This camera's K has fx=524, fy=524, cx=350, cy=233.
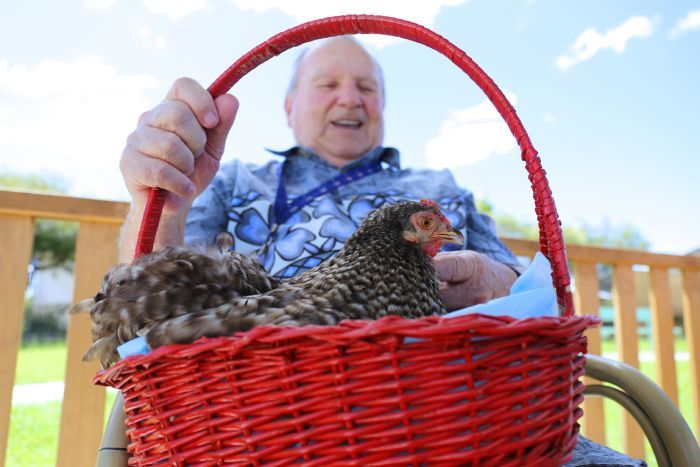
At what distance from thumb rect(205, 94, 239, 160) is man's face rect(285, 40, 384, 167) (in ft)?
2.41

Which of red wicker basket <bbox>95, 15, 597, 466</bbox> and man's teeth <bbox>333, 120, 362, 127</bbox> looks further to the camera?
man's teeth <bbox>333, 120, 362, 127</bbox>

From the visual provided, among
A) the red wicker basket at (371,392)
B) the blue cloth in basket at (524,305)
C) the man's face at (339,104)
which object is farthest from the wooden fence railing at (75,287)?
the blue cloth in basket at (524,305)

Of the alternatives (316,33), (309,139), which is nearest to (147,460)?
(316,33)

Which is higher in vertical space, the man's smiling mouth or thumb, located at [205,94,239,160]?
the man's smiling mouth

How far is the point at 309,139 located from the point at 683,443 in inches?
43.7

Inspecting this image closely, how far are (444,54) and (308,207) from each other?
573mm

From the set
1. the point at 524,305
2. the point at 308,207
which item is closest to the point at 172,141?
the point at 524,305

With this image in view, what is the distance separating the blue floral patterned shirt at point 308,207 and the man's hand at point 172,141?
0.35 meters

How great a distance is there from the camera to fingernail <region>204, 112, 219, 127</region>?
0.67 meters

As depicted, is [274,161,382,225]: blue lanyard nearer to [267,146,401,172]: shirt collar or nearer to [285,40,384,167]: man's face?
[267,146,401,172]: shirt collar

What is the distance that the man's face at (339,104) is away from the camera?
1.46 meters

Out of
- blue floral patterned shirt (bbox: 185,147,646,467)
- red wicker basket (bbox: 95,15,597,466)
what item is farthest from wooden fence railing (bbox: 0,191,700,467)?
red wicker basket (bbox: 95,15,597,466)

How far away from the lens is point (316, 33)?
73 cm

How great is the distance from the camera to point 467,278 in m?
0.91
